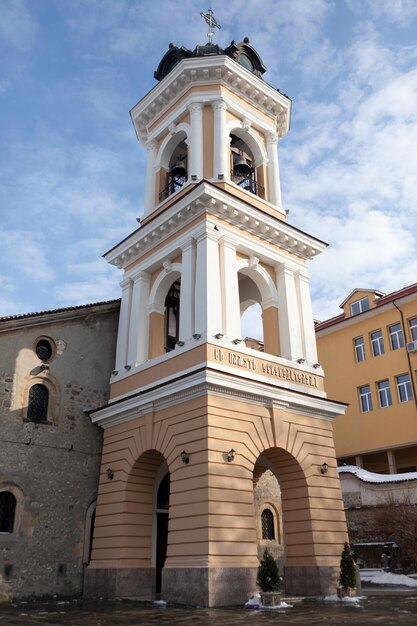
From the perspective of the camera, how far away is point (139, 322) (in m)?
17.8

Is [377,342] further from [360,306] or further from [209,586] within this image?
[209,586]

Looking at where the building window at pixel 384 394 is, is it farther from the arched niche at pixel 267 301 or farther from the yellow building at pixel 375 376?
the arched niche at pixel 267 301

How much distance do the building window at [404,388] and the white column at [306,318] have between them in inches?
474

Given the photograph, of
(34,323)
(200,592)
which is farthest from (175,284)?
(200,592)

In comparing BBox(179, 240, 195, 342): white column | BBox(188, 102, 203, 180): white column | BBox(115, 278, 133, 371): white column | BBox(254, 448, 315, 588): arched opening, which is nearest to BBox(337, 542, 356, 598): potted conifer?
BBox(254, 448, 315, 588): arched opening

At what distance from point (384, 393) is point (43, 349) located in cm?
1845

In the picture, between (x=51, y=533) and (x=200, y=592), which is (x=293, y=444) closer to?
(x=200, y=592)

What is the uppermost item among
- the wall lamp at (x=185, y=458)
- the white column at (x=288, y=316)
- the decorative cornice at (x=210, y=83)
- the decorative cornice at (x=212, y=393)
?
the decorative cornice at (x=210, y=83)

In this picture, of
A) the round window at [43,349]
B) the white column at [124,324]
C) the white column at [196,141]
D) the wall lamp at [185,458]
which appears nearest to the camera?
the wall lamp at [185,458]

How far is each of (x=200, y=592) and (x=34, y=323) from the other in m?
8.88

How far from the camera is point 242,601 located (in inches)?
488

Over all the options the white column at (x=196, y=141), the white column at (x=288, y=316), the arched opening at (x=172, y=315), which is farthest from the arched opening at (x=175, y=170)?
the white column at (x=288, y=316)

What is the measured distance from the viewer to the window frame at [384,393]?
94.1 feet

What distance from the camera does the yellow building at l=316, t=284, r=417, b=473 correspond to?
2798 cm
